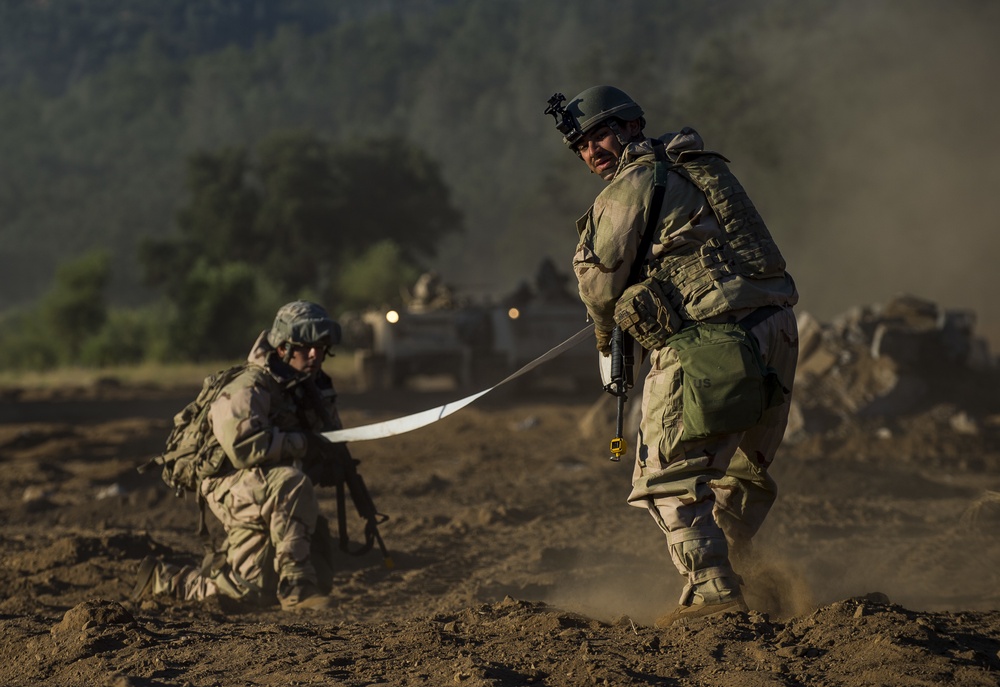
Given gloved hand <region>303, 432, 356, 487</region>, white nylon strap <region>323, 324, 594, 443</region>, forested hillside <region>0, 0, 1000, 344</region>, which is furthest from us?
forested hillside <region>0, 0, 1000, 344</region>

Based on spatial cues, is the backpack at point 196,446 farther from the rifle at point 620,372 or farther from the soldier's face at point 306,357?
the rifle at point 620,372

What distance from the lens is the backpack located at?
19.9 ft

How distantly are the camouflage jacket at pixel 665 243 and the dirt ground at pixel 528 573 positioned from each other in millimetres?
1021

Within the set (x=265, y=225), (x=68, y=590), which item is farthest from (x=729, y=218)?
(x=265, y=225)

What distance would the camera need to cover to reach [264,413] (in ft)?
19.4

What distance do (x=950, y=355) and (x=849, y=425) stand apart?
6.97 feet

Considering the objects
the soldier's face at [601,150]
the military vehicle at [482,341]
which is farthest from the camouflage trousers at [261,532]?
the military vehicle at [482,341]

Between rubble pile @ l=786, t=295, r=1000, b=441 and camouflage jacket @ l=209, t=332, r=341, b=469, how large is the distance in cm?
664

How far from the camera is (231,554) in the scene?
605cm

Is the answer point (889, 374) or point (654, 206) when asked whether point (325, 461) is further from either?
point (889, 374)

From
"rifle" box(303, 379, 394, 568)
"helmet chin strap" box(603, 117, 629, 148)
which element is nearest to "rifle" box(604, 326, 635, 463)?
"helmet chin strap" box(603, 117, 629, 148)

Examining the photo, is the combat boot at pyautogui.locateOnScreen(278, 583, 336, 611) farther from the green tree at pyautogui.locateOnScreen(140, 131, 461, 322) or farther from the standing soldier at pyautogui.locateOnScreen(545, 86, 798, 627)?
the green tree at pyautogui.locateOnScreen(140, 131, 461, 322)

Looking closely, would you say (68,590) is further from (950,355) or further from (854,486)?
(950,355)

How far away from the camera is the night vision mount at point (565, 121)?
4559 millimetres
